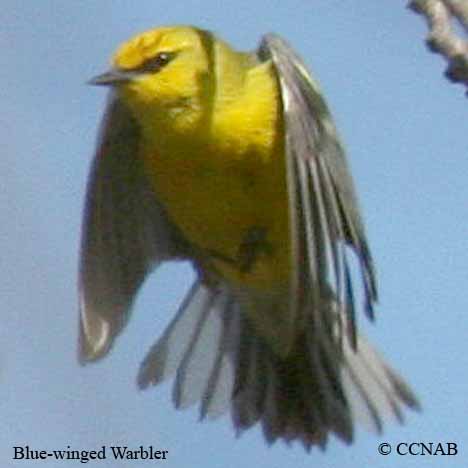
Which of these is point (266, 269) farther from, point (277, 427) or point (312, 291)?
point (277, 427)

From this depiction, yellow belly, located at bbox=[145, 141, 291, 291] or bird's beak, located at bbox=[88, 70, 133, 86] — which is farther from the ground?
bird's beak, located at bbox=[88, 70, 133, 86]

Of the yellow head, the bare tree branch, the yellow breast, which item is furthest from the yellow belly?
the bare tree branch

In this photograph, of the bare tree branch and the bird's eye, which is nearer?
the bare tree branch

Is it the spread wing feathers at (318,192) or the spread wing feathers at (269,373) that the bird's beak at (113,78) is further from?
the spread wing feathers at (269,373)

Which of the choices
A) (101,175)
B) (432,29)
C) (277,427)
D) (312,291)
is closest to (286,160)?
(312,291)

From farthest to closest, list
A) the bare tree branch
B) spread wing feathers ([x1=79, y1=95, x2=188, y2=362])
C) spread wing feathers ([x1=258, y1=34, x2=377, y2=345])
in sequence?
spread wing feathers ([x1=79, y1=95, x2=188, y2=362]) < spread wing feathers ([x1=258, y1=34, x2=377, y2=345]) < the bare tree branch

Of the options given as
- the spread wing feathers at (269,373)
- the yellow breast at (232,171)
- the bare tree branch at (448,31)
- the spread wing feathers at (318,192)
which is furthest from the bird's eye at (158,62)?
the bare tree branch at (448,31)

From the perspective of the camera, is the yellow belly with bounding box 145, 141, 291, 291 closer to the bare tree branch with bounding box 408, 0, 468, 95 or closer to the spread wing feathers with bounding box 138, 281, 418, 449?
the spread wing feathers with bounding box 138, 281, 418, 449
